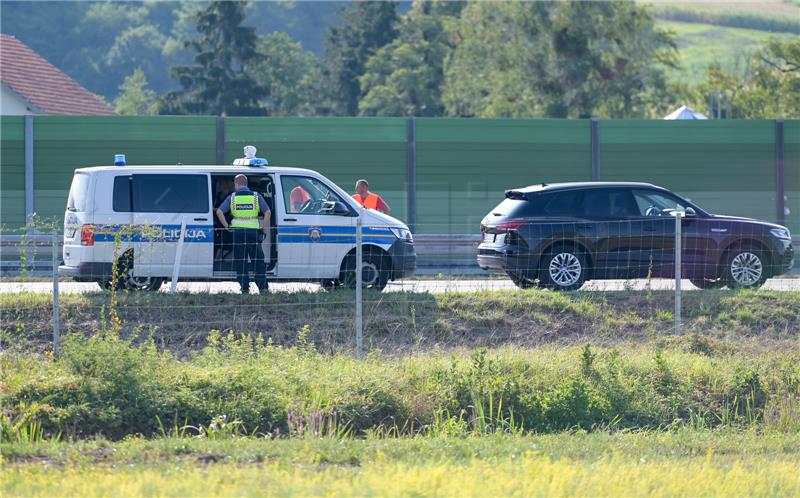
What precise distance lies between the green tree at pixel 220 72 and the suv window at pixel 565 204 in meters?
43.1

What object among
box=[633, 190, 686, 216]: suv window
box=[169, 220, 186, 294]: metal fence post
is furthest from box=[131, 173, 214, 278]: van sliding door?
box=[633, 190, 686, 216]: suv window

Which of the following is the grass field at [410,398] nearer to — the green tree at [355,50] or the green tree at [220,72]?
the green tree at [220,72]

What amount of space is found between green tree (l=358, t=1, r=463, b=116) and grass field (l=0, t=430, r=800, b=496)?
165 ft

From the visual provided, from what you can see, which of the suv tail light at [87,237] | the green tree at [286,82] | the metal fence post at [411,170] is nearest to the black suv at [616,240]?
the suv tail light at [87,237]

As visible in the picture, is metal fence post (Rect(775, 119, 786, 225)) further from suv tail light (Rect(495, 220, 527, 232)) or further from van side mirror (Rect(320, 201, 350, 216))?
van side mirror (Rect(320, 201, 350, 216))

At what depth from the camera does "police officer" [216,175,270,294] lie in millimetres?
14211

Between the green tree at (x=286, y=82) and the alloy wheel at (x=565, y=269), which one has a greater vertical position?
the green tree at (x=286, y=82)

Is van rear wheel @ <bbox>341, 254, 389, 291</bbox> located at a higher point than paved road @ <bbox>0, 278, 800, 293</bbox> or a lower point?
higher

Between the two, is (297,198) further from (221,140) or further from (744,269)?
(221,140)

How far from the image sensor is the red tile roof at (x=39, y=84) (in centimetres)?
3631

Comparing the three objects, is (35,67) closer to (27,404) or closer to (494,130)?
(494,130)

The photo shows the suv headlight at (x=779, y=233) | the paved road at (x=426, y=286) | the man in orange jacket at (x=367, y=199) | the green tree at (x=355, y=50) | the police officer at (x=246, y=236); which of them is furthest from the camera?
the green tree at (x=355, y=50)

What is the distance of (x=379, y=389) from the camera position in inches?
416

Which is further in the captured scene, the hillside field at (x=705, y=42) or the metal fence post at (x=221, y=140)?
the hillside field at (x=705, y=42)
